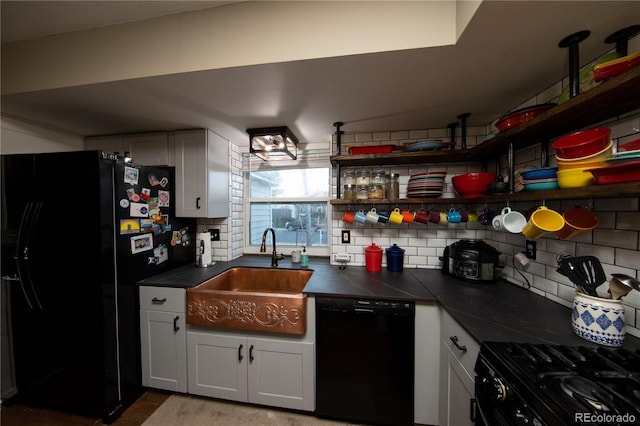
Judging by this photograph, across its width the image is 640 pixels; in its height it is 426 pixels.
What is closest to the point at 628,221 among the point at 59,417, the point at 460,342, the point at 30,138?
the point at 460,342

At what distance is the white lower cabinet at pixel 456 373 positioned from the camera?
992mm

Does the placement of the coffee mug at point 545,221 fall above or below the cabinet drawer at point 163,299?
above

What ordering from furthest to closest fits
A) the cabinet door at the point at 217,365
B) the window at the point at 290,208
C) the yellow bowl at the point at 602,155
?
the window at the point at 290,208 → the cabinet door at the point at 217,365 → the yellow bowl at the point at 602,155

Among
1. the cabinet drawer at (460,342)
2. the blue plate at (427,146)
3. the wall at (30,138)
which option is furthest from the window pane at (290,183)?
the wall at (30,138)

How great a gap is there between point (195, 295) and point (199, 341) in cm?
33

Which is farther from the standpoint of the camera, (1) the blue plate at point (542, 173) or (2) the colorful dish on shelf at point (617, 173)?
(1) the blue plate at point (542, 173)

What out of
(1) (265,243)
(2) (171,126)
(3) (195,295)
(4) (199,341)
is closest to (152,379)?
(4) (199,341)

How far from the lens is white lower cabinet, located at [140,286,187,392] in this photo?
1.57 m

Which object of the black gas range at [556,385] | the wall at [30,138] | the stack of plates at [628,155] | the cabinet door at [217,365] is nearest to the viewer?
the black gas range at [556,385]

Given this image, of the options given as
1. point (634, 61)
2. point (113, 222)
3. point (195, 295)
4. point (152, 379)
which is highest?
point (634, 61)

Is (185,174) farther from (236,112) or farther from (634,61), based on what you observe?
(634,61)

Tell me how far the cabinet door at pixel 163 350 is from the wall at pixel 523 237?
1.36m

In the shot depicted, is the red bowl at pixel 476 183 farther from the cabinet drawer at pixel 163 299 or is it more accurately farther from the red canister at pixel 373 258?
the cabinet drawer at pixel 163 299

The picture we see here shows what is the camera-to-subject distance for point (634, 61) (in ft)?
2.45
